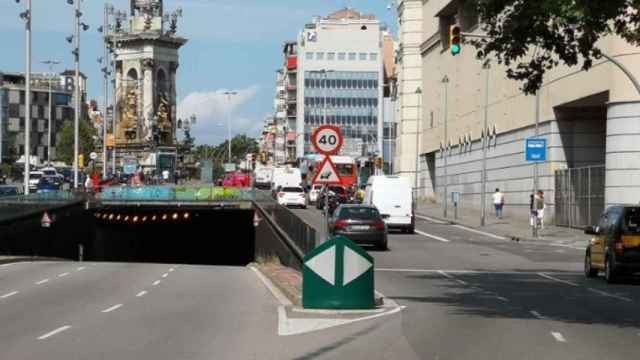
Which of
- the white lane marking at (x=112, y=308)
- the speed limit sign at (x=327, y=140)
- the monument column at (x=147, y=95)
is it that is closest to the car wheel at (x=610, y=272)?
the speed limit sign at (x=327, y=140)

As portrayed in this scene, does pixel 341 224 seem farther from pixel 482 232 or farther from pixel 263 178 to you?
pixel 263 178

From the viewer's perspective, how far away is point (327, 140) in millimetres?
20750

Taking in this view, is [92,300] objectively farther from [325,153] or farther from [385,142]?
[385,142]

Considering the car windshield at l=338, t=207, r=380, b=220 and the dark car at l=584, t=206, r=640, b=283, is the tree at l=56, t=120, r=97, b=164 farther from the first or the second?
the dark car at l=584, t=206, r=640, b=283

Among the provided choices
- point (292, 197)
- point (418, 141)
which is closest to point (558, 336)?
point (292, 197)

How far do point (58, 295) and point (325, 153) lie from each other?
7.39 meters

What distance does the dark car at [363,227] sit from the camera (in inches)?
1624

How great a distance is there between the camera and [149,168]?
5271 inches

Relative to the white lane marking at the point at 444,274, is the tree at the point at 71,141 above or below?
above

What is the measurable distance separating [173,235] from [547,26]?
6038 cm

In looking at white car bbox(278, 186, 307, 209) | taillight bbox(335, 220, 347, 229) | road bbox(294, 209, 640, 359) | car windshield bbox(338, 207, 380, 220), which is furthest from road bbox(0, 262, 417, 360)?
Result: white car bbox(278, 186, 307, 209)

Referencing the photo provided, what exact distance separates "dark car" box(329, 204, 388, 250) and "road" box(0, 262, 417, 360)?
1207 cm

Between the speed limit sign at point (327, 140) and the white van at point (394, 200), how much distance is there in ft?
103

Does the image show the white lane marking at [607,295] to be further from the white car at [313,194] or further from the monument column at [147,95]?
the monument column at [147,95]
